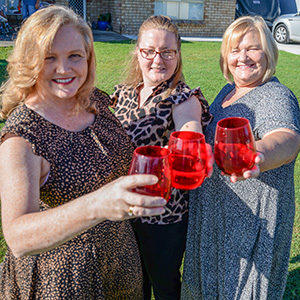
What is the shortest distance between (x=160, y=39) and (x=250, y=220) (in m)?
1.22

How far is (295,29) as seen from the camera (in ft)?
52.6

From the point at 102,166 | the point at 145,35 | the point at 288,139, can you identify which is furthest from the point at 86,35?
the point at 288,139

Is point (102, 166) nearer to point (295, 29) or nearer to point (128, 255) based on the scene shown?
point (128, 255)

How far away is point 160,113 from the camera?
2.09 m

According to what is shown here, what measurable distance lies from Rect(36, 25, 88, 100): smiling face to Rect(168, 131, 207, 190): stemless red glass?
646 millimetres

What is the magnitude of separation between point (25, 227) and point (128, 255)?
88 centimetres

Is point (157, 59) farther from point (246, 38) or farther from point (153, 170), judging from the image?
point (153, 170)

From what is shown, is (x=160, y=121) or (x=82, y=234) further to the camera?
(x=160, y=121)

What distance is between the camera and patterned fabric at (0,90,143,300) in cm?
163

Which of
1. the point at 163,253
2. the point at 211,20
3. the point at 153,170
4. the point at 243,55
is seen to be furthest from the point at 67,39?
the point at 211,20

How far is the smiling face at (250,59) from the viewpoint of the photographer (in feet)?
7.04

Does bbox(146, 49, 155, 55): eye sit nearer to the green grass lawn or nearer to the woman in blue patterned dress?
the woman in blue patterned dress

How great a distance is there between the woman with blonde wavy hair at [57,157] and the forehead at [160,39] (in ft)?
1.42

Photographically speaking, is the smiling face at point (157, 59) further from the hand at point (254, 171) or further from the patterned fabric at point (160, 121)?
the hand at point (254, 171)
